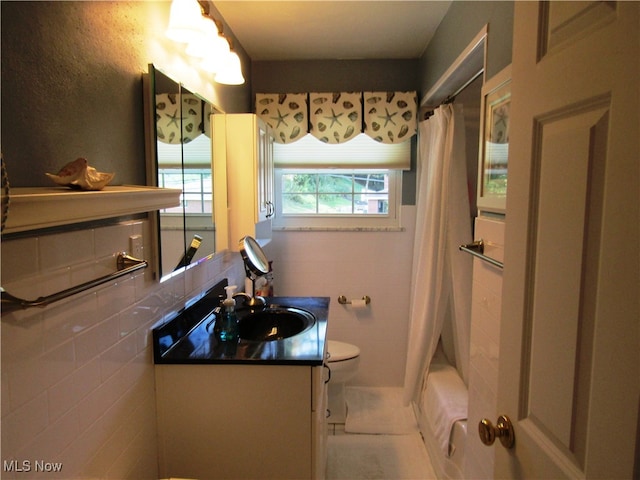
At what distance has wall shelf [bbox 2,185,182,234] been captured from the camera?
601 millimetres

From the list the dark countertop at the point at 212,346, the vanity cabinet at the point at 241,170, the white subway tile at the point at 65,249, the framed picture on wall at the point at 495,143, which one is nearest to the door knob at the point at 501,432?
the dark countertop at the point at 212,346

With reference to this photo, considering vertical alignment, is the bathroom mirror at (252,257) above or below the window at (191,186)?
below

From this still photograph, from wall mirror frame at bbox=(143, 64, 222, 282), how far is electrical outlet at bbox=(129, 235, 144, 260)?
3.6 inches

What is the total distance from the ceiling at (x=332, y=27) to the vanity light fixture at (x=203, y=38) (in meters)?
0.41

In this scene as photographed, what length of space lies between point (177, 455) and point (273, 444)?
342 millimetres

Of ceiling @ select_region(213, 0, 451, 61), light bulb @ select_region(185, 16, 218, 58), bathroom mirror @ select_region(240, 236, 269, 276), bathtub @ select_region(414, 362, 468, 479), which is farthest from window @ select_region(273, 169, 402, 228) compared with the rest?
light bulb @ select_region(185, 16, 218, 58)

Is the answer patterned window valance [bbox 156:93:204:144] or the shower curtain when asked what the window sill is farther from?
patterned window valance [bbox 156:93:204:144]

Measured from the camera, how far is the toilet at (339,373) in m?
2.46

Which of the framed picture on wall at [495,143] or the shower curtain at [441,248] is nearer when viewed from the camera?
the framed picture on wall at [495,143]

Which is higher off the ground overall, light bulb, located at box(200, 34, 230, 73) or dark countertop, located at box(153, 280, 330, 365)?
light bulb, located at box(200, 34, 230, 73)

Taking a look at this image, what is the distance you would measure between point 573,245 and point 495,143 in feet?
2.99

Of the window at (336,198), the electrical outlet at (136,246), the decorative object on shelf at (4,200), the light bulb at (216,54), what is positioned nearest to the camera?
the decorative object on shelf at (4,200)

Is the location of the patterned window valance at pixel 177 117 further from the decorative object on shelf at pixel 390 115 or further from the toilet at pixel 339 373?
the toilet at pixel 339 373

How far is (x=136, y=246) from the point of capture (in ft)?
4.00
